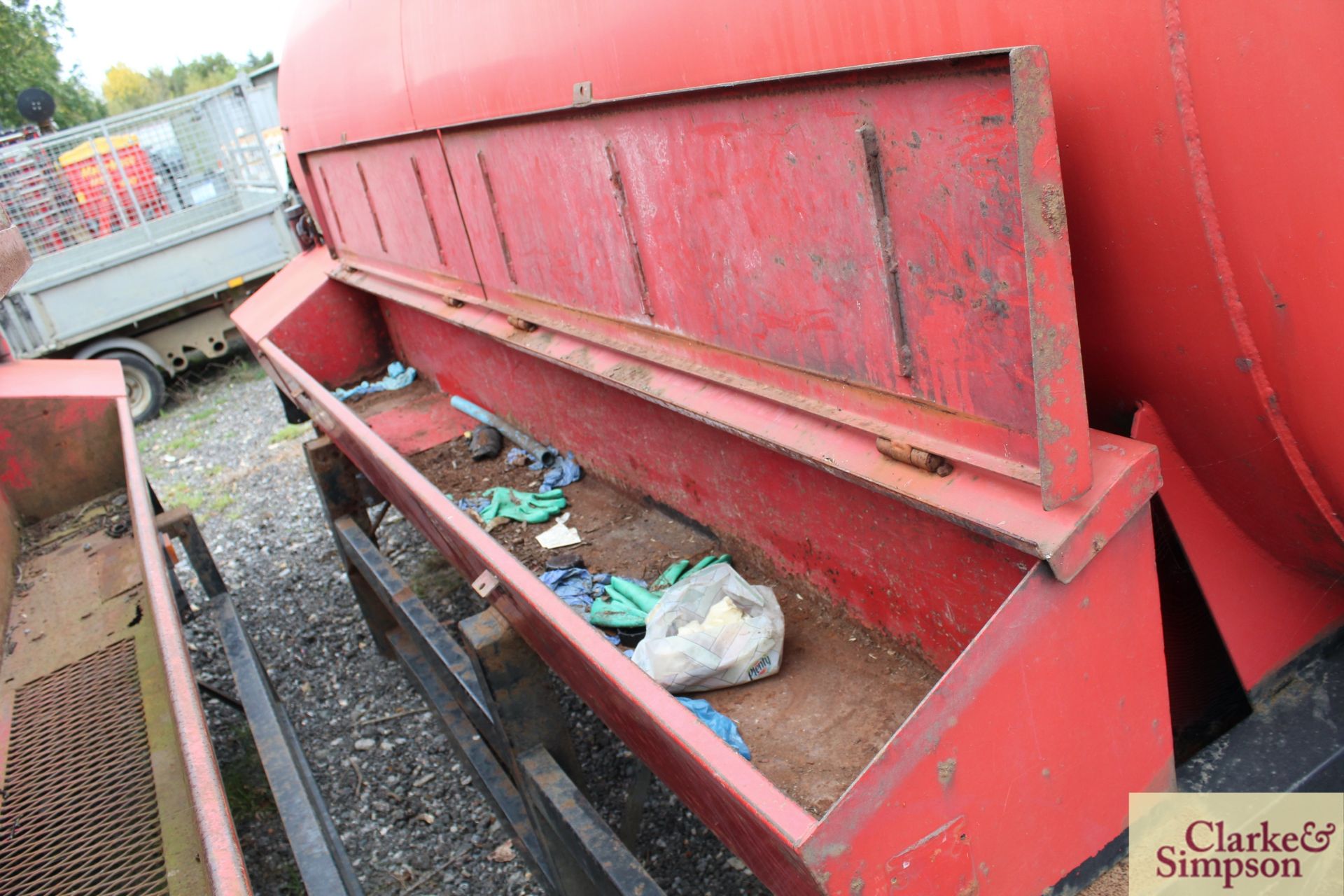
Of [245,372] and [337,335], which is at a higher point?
[337,335]

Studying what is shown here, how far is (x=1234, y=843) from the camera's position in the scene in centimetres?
181

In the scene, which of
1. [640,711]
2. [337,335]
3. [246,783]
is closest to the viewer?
[640,711]

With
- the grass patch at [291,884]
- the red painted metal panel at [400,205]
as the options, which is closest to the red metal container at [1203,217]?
the red painted metal panel at [400,205]

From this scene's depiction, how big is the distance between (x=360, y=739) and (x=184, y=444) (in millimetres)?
5644

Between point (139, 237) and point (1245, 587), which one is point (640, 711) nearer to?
point (1245, 587)

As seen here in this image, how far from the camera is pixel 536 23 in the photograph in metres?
2.56

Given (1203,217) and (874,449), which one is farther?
(874,449)

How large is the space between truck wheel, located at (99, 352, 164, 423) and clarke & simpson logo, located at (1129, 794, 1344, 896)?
9.74 meters

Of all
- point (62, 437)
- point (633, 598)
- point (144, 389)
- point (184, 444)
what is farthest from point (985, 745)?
point (144, 389)

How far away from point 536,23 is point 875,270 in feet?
4.45

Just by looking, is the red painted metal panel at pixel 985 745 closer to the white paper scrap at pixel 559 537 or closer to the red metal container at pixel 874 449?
the red metal container at pixel 874 449

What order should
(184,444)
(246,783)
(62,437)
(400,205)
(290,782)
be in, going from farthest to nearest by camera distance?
(184,444) < (62,437) < (400,205) < (246,783) < (290,782)

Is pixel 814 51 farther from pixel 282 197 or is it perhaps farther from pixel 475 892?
pixel 282 197

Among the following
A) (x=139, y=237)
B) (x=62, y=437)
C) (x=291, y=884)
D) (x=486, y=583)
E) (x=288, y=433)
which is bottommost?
(x=291, y=884)
